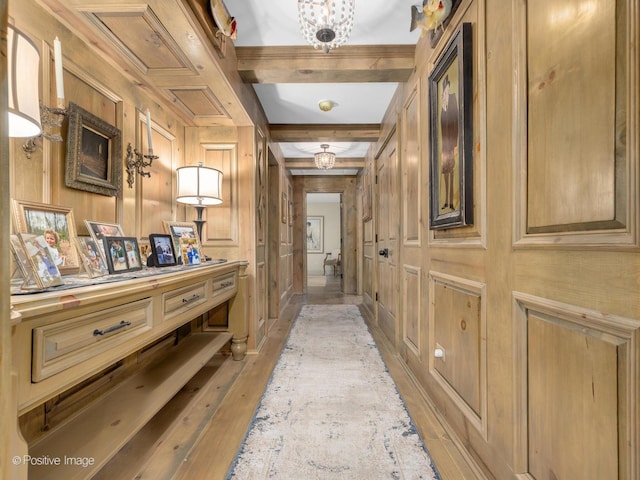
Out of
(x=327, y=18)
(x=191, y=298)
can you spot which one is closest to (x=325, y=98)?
(x=327, y=18)

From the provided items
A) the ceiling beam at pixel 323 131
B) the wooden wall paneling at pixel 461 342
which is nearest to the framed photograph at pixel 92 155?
the wooden wall paneling at pixel 461 342

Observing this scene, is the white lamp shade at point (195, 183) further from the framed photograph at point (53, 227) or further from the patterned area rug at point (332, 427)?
the patterned area rug at point (332, 427)

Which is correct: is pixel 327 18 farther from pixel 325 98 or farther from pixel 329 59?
pixel 325 98

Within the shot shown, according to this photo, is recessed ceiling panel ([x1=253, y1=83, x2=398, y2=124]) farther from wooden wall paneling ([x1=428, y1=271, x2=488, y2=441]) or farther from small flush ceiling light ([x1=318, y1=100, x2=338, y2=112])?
wooden wall paneling ([x1=428, y1=271, x2=488, y2=441])

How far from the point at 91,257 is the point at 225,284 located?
3.43ft

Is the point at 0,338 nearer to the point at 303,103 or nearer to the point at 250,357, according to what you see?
the point at 250,357

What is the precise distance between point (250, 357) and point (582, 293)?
8.16 ft

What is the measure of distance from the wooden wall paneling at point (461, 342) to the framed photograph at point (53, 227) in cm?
170

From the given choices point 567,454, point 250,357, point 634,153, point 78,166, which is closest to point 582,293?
point 634,153

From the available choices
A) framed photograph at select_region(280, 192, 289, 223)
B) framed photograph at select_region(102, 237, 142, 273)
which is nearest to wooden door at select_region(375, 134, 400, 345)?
framed photograph at select_region(280, 192, 289, 223)

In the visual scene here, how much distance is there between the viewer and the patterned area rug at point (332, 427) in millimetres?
1349

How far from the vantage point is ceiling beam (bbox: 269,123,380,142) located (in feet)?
12.0

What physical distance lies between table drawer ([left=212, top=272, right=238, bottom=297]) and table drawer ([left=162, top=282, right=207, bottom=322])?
20 centimetres

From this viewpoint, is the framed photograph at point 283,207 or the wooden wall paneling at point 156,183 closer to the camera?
the wooden wall paneling at point 156,183
